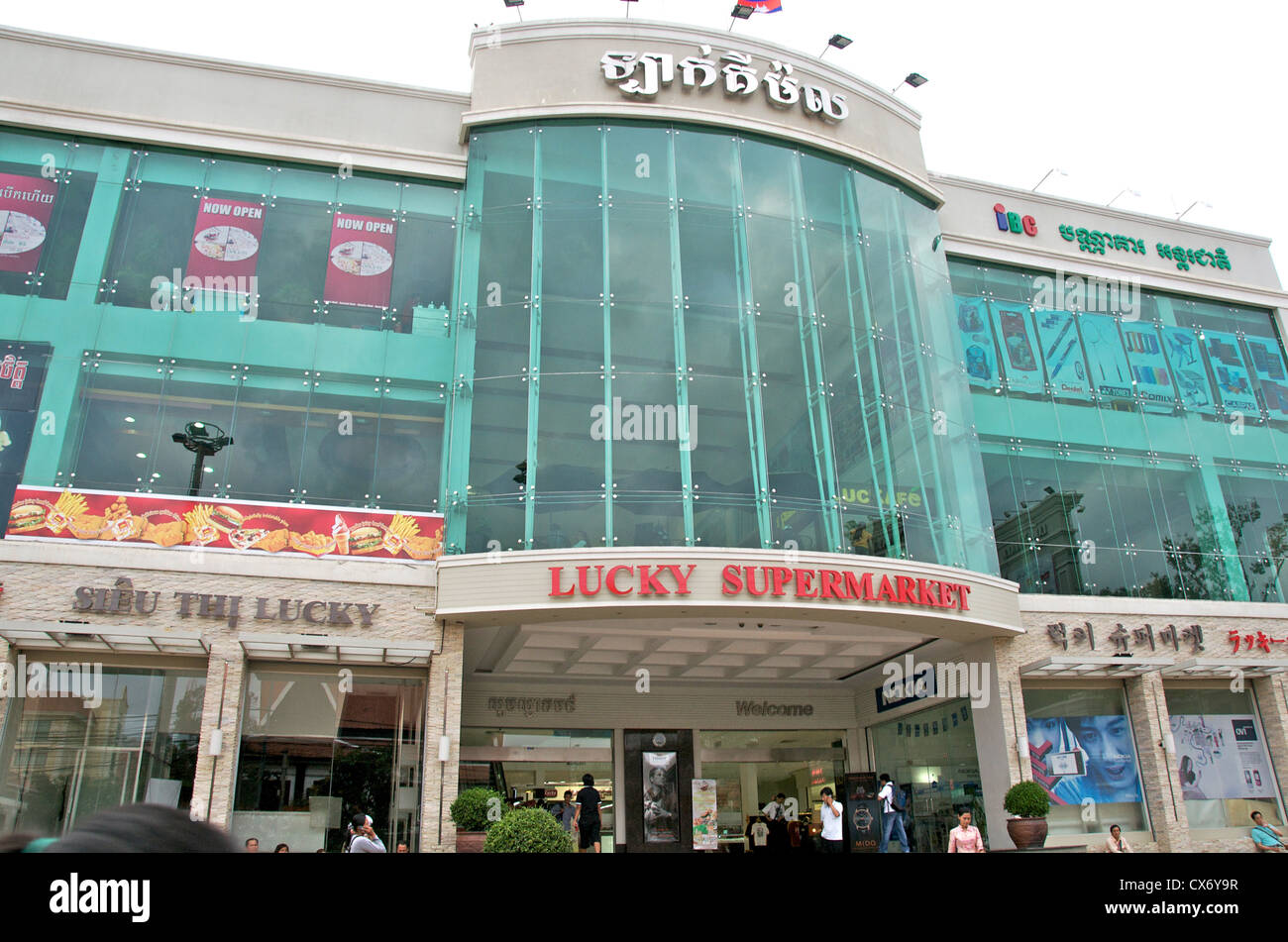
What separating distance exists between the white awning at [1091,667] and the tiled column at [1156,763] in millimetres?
501

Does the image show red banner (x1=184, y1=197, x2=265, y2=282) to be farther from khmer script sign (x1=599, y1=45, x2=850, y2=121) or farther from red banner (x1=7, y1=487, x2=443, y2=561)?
khmer script sign (x1=599, y1=45, x2=850, y2=121)

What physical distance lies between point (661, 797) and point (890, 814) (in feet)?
18.4

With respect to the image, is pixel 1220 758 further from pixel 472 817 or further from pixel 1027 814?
pixel 472 817

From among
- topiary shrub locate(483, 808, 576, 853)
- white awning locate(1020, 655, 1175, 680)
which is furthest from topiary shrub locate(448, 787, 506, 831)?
white awning locate(1020, 655, 1175, 680)

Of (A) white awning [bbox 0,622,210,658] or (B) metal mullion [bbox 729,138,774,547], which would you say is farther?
(B) metal mullion [bbox 729,138,774,547]

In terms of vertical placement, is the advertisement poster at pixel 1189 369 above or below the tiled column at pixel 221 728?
above

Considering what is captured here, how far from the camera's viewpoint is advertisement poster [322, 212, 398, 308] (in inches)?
729

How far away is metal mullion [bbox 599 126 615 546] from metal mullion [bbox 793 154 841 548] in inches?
149

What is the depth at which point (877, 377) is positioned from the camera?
1862 cm

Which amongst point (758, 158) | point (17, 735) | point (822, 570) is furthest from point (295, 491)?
point (758, 158)

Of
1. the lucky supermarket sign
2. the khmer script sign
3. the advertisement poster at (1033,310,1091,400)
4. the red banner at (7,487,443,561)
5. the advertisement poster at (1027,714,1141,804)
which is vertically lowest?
the advertisement poster at (1027,714,1141,804)

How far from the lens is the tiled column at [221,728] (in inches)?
580

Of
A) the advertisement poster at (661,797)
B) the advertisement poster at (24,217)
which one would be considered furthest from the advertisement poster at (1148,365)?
the advertisement poster at (24,217)

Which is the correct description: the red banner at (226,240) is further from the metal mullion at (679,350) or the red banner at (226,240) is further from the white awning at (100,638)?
the metal mullion at (679,350)
